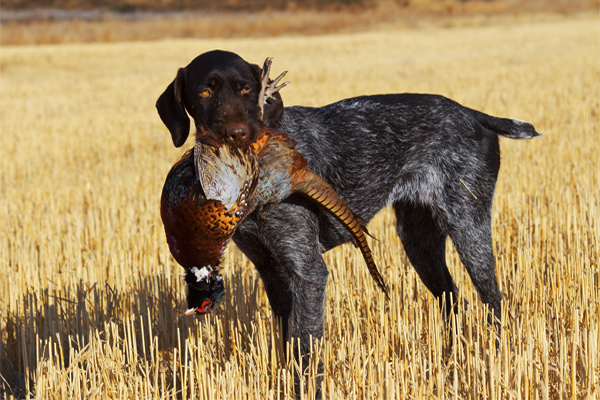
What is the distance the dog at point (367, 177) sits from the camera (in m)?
2.95

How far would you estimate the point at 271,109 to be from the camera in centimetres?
294

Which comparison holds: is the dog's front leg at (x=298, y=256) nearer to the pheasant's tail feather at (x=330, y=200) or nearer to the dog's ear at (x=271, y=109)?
the pheasant's tail feather at (x=330, y=200)

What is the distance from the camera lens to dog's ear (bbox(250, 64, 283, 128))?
292cm

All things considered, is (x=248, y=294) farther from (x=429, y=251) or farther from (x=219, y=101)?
(x=219, y=101)

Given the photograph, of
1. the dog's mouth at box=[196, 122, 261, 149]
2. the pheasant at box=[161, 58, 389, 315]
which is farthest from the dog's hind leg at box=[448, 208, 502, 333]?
the dog's mouth at box=[196, 122, 261, 149]

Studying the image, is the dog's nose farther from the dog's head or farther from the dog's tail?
the dog's tail

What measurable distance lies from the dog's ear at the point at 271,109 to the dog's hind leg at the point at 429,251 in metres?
1.19

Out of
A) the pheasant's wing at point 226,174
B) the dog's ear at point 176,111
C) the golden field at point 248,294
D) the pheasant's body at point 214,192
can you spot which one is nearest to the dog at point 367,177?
the dog's ear at point 176,111

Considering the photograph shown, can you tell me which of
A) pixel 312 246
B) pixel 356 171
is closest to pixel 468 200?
pixel 356 171

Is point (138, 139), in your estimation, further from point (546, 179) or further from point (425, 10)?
point (425, 10)

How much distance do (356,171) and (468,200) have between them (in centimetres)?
68

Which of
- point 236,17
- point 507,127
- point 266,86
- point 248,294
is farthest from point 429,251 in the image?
point 236,17

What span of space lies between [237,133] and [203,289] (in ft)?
2.11

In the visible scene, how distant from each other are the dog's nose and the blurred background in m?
35.9
